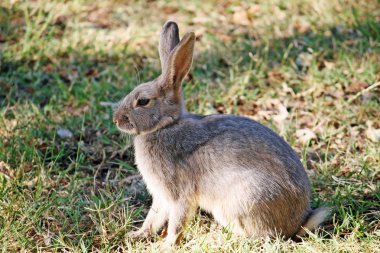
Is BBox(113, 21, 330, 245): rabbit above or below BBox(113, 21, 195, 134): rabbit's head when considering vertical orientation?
below

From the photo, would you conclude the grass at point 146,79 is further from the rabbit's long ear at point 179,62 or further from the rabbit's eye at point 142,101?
the rabbit's long ear at point 179,62

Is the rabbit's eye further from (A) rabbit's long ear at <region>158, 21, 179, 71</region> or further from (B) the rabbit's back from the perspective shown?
(A) rabbit's long ear at <region>158, 21, 179, 71</region>

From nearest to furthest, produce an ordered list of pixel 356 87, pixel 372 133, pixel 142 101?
1. pixel 142 101
2. pixel 372 133
3. pixel 356 87

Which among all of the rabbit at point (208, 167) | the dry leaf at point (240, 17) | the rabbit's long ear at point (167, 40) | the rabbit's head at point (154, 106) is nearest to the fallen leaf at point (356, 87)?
the dry leaf at point (240, 17)

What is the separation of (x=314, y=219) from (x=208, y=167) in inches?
32.7

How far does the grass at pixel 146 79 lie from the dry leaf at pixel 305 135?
0.01 meters

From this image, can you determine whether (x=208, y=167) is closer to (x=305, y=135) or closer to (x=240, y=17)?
(x=305, y=135)

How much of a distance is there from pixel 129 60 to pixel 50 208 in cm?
288

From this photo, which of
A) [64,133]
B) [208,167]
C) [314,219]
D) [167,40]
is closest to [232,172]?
[208,167]

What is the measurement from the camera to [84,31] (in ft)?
25.2

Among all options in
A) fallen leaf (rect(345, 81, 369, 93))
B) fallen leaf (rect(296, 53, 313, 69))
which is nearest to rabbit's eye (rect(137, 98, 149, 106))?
fallen leaf (rect(345, 81, 369, 93))

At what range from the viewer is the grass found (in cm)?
446

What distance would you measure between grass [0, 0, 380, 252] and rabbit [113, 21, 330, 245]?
0.48 ft

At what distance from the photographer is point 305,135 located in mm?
5738
